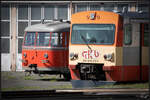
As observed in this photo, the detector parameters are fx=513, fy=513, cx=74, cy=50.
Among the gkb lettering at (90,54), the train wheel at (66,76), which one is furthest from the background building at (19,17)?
the gkb lettering at (90,54)

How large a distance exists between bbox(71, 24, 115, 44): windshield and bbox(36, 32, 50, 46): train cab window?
12.9 feet

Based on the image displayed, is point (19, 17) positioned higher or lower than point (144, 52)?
higher

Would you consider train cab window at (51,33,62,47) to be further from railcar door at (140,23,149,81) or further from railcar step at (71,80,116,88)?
railcar door at (140,23,149,81)

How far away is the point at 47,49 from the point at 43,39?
1.93 feet

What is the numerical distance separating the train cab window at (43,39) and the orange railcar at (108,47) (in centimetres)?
365

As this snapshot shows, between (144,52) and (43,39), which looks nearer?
(144,52)

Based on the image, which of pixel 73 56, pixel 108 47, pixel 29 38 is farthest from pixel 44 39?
pixel 108 47

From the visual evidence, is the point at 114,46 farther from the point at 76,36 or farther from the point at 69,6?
the point at 69,6

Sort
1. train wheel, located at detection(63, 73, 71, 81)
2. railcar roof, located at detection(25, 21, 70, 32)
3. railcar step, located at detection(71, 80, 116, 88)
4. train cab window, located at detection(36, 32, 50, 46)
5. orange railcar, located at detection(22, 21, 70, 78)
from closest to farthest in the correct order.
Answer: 1. railcar step, located at detection(71, 80, 116, 88)
2. orange railcar, located at detection(22, 21, 70, 78)
3. railcar roof, located at detection(25, 21, 70, 32)
4. train cab window, located at detection(36, 32, 50, 46)
5. train wheel, located at detection(63, 73, 71, 81)

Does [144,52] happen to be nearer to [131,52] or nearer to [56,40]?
[131,52]

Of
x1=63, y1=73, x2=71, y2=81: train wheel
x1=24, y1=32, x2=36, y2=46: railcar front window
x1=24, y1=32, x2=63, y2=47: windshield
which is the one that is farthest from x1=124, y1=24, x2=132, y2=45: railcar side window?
x1=24, y1=32, x2=36, y2=46: railcar front window

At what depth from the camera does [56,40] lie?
23.2 meters

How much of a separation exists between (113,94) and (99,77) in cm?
A: 446

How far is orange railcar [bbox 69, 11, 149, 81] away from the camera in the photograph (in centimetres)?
1909
